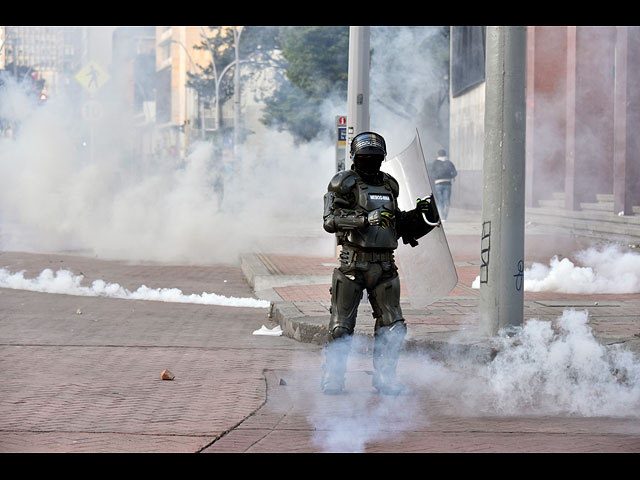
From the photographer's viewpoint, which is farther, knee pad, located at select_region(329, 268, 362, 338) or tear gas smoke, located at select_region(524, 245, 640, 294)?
tear gas smoke, located at select_region(524, 245, 640, 294)

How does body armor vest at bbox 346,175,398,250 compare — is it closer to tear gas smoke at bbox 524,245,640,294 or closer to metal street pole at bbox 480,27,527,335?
metal street pole at bbox 480,27,527,335

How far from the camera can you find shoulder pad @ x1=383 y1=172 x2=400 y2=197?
6219mm

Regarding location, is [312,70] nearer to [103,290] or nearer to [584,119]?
[584,119]

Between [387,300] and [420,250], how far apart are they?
2.24 ft

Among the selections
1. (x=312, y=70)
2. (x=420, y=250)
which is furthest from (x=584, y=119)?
(x=420, y=250)

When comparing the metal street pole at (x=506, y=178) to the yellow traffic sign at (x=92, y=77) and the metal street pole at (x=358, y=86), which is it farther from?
the yellow traffic sign at (x=92, y=77)

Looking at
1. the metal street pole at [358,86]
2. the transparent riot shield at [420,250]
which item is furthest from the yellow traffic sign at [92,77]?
the transparent riot shield at [420,250]

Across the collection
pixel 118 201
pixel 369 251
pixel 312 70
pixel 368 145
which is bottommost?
pixel 118 201

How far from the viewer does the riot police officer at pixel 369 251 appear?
19.9ft

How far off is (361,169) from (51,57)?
29.4 metres

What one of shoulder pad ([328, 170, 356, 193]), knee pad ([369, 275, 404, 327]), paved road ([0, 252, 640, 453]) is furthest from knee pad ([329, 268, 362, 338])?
shoulder pad ([328, 170, 356, 193])

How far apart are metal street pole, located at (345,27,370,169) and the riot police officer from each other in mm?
3724

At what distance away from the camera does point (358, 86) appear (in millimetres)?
9984
